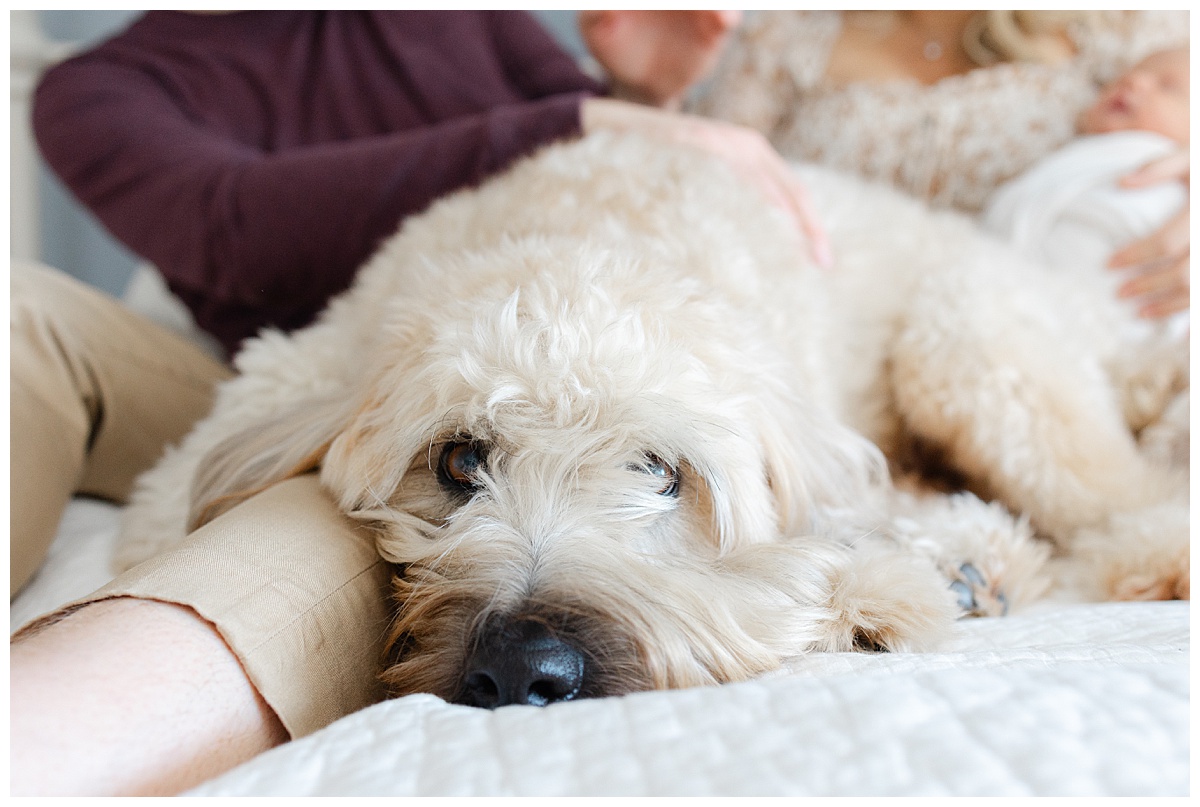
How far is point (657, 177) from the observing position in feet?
6.31

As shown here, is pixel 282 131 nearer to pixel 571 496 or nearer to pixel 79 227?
pixel 571 496

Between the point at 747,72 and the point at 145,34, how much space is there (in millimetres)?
2045

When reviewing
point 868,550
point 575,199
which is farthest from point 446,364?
point 868,550

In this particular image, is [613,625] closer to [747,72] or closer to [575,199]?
[575,199]

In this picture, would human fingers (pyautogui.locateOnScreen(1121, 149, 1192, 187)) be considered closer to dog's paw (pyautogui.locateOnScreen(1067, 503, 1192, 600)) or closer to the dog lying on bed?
the dog lying on bed

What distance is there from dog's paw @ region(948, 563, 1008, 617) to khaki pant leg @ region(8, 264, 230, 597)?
5.71 feet

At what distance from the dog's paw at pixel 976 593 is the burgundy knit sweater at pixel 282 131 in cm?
140

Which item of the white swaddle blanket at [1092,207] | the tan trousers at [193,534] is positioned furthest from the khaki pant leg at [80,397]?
the white swaddle blanket at [1092,207]

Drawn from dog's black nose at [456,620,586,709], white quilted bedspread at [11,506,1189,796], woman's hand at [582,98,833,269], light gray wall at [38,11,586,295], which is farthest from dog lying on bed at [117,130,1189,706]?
light gray wall at [38,11,586,295]

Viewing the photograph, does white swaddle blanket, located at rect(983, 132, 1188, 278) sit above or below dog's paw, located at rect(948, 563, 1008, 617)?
above

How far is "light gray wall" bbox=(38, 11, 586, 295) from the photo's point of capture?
14.0 feet

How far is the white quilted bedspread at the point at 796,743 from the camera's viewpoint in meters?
0.68

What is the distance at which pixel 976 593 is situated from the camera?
5.38 feet

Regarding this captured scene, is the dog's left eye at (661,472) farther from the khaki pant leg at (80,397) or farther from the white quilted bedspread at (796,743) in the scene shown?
the khaki pant leg at (80,397)
